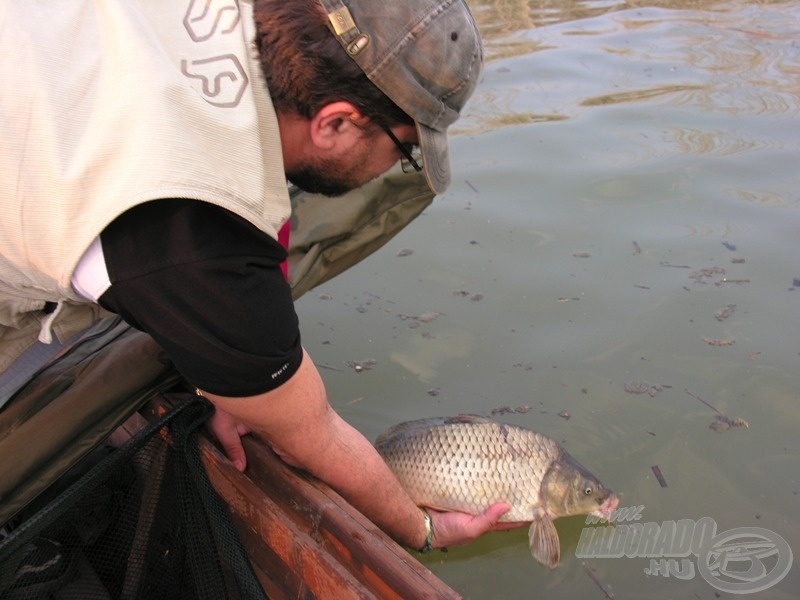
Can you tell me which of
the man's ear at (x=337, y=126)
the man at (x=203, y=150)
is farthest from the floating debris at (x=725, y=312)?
the man's ear at (x=337, y=126)

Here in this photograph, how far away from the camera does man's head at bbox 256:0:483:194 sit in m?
1.74

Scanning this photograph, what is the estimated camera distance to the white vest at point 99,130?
1.42 meters

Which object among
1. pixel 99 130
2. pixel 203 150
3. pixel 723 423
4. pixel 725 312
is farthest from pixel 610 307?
pixel 99 130

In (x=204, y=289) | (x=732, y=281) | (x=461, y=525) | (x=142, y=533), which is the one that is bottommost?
(x=732, y=281)

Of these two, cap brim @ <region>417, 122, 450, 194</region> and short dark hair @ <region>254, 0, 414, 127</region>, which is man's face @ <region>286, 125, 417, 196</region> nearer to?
cap brim @ <region>417, 122, 450, 194</region>

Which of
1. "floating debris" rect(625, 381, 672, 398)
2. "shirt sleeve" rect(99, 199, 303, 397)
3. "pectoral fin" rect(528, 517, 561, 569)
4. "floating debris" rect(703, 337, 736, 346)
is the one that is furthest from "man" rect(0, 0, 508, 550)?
"floating debris" rect(703, 337, 736, 346)

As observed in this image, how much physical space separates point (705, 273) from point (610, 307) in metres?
0.52

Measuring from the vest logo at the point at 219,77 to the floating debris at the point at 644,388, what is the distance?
204 cm

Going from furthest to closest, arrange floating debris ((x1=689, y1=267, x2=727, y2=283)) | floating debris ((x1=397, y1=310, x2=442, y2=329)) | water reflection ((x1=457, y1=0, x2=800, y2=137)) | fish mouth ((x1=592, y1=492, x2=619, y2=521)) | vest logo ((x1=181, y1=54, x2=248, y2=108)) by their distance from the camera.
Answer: water reflection ((x1=457, y1=0, x2=800, y2=137)) < floating debris ((x1=689, y1=267, x2=727, y2=283)) < floating debris ((x1=397, y1=310, x2=442, y2=329)) < fish mouth ((x1=592, y1=492, x2=619, y2=521)) < vest logo ((x1=181, y1=54, x2=248, y2=108))

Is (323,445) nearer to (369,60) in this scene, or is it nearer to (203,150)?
(203,150)

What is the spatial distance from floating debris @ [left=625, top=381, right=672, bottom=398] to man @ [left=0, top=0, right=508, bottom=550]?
152 cm

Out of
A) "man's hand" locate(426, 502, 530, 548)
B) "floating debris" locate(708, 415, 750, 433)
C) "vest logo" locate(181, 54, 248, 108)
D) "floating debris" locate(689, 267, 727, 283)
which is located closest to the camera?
"vest logo" locate(181, 54, 248, 108)

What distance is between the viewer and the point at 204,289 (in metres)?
1.44

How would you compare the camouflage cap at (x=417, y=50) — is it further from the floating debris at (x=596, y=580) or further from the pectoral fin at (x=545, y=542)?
the floating debris at (x=596, y=580)
